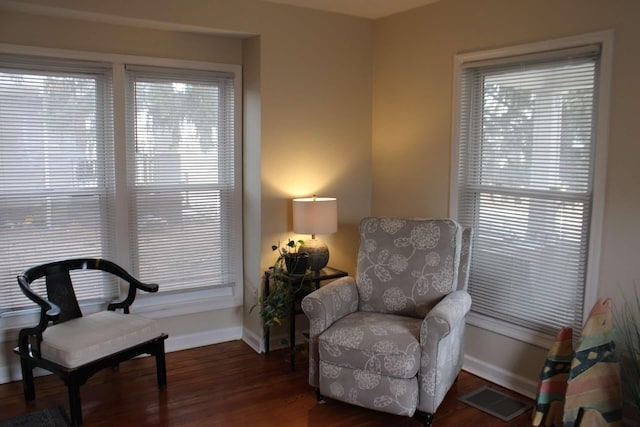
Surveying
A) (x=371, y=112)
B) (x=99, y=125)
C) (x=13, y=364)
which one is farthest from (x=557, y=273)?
(x=13, y=364)

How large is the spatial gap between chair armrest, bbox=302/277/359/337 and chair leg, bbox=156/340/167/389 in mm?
908

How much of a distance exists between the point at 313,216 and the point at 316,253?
0.28 metres

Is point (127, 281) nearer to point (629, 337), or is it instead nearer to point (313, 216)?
point (313, 216)

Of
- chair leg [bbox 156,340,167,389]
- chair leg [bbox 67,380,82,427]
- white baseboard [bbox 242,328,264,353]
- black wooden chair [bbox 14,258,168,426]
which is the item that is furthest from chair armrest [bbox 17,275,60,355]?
white baseboard [bbox 242,328,264,353]

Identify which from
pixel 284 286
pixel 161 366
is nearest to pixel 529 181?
pixel 284 286

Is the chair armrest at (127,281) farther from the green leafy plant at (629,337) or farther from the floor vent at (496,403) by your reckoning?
the green leafy plant at (629,337)

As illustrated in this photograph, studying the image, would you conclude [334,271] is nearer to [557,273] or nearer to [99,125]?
[557,273]

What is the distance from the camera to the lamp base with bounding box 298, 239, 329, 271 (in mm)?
3844

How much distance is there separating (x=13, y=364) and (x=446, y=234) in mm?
2770

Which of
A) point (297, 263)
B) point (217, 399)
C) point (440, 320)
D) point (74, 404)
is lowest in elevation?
point (217, 399)

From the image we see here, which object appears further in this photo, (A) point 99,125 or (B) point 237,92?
(B) point 237,92

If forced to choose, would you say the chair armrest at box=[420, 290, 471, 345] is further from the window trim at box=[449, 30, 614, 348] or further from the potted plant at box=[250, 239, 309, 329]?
the potted plant at box=[250, 239, 309, 329]

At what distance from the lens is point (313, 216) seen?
3.73 meters

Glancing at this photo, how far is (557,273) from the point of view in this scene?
315cm
